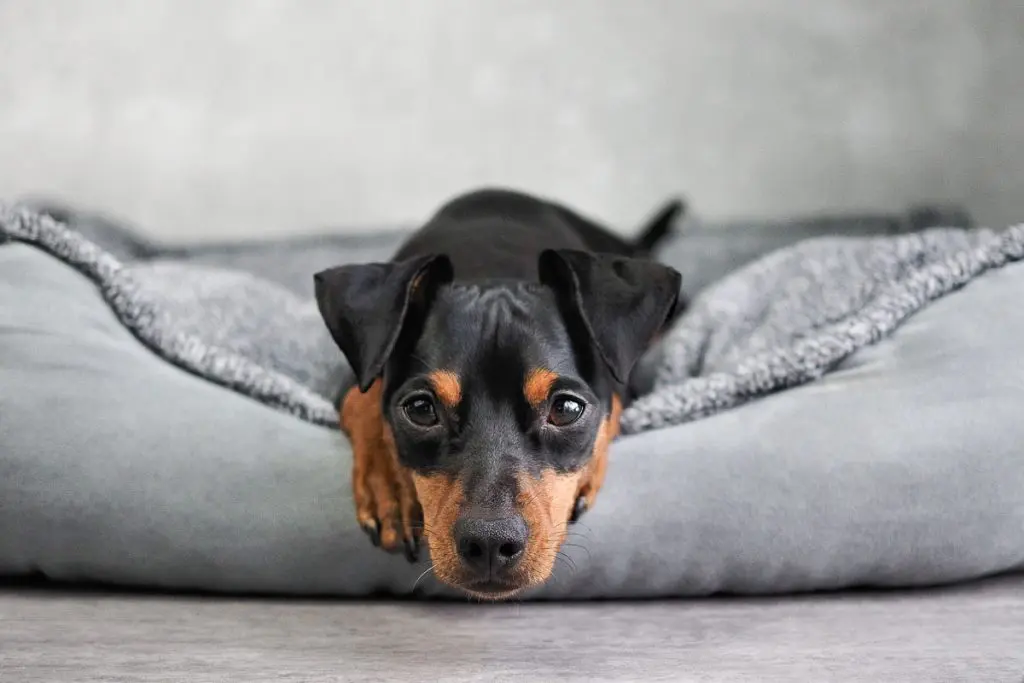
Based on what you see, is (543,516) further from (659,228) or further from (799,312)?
(659,228)

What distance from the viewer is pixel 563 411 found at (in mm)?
2076

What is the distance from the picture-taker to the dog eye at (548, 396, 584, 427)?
2.07 meters

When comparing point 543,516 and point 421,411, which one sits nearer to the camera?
point 543,516

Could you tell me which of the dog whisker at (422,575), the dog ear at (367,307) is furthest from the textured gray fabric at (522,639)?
the dog ear at (367,307)

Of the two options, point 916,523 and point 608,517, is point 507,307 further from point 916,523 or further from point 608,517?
point 916,523

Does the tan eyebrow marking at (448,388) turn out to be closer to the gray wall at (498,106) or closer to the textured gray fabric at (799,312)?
the textured gray fabric at (799,312)

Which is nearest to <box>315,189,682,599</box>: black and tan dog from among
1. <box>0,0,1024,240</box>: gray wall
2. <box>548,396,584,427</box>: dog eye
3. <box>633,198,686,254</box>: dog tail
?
<box>548,396,584,427</box>: dog eye

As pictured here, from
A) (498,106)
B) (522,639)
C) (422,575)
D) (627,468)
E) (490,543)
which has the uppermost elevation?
(498,106)

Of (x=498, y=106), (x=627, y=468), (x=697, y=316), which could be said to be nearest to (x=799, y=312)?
(x=697, y=316)

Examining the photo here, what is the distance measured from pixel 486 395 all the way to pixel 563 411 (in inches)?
6.9

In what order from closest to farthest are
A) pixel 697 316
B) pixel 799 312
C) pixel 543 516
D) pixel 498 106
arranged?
pixel 543 516 → pixel 799 312 → pixel 697 316 → pixel 498 106

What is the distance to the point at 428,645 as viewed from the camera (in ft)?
6.20

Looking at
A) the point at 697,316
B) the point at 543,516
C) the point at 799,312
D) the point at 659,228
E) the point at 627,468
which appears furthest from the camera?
the point at 659,228

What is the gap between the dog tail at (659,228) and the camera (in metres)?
4.38
